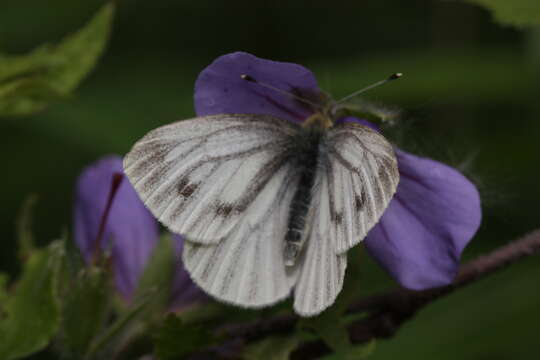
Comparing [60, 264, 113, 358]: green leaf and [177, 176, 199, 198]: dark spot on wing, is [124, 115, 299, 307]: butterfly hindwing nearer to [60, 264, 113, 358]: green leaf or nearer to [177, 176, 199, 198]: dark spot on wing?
[177, 176, 199, 198]: dark spot on wing

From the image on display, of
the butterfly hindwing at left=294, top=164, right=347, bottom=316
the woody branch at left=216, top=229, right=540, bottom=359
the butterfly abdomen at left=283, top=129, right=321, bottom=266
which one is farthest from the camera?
the woody branch at left=216, top=229, right=540, bottom=359

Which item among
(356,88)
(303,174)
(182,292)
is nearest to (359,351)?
(303,174)

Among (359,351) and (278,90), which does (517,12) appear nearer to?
(278,90)

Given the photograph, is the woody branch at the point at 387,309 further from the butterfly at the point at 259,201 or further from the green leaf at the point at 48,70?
the green leaf at the point at 48,70

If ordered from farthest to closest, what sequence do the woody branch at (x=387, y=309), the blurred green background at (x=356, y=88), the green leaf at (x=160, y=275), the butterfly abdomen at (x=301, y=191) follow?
the blurred green background at (x=356, y=88) → the green leaf at (x=160, y=275) → the woody branch at (x=387, y=309) → the butterfly abdomen at (x=301, y=191)

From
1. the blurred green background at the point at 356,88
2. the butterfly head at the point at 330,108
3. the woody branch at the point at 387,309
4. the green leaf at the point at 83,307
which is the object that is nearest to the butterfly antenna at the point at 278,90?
the butterfly head at the point at 330,108

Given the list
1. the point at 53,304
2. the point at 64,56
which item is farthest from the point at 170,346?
the point at 64,56

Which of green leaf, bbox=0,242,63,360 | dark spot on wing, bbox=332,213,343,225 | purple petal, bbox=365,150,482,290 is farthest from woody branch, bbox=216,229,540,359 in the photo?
green leaf, bbox=0,242,63,360
